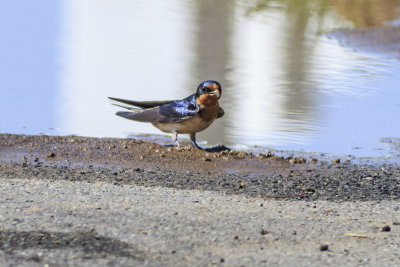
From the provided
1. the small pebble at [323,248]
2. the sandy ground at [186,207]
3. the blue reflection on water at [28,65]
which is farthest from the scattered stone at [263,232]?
the blue reflection on water at [28,65]

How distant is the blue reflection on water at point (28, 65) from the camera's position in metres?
9.11

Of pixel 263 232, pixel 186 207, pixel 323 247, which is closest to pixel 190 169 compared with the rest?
pixel 186 207

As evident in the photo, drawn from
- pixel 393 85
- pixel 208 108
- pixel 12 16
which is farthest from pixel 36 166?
pixel 12 16

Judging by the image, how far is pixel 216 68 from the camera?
12.8 meters

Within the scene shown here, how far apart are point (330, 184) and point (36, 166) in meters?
2.24

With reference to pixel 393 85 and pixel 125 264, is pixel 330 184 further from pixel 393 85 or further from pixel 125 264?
pixel 393 85

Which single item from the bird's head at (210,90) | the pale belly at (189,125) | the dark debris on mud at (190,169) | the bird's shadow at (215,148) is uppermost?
the bird's head at (210,90)

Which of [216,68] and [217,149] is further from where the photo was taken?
[216,68]

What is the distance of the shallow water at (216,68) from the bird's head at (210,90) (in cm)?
98

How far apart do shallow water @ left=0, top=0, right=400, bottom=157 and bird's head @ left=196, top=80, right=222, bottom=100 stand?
980 millimetres

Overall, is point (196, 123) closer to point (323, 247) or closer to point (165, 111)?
point (165, 111)

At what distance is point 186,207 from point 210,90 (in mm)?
2092

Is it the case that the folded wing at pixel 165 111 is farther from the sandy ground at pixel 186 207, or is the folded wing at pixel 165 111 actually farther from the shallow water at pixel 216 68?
the shallow water at pixel 216 68

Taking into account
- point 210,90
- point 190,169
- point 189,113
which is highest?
point 210,90
